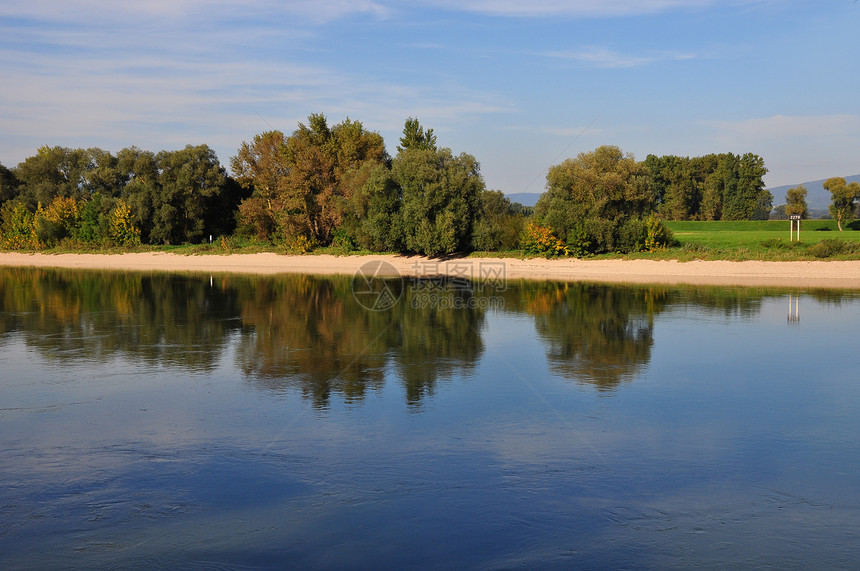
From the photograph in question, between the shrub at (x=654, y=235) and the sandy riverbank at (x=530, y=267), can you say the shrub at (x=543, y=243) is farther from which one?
the shrub at (x=654, y=235)

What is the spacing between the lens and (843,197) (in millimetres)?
77500

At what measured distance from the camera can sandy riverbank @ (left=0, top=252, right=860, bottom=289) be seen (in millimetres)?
35250

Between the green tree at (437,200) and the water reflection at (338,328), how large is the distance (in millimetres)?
→ 14337

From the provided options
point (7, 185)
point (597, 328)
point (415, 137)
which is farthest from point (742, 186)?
point (7, 185)

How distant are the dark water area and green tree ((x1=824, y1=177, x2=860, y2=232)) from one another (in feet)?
223

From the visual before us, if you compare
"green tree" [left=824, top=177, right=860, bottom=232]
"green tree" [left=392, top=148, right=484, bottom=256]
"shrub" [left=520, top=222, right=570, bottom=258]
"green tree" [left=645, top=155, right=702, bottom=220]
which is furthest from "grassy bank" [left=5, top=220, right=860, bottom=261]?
"green tree" [left=645, top=155, right=702, bottom=220]

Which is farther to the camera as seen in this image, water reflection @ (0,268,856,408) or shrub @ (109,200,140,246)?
shrub @ (109,200,140,246)

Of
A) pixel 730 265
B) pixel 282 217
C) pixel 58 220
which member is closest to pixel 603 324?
pixel 730 265

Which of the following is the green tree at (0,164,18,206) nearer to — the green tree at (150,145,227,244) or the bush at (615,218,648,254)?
the green tree at (150,145,227,244)

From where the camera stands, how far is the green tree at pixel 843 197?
77188mm

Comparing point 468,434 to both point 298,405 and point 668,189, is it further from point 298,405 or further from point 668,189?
point 668,189

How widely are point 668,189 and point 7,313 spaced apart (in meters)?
92.6

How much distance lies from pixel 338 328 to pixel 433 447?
10913 millimetres

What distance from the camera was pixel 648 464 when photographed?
849 centimetres
